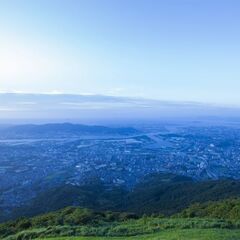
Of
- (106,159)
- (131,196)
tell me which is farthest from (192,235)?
(106,159)

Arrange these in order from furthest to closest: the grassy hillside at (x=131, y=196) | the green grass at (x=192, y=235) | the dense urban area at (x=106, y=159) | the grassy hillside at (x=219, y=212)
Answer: the dense urban area at (x=106, y=159) → the grassy hillside at (x=131, y=196) → the grassy hillside at (x=219, y=212) → the green grass at (x=192, y=235)

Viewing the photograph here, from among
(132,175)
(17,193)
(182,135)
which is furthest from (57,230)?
(182,135)

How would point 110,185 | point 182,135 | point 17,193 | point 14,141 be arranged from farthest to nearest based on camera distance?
1. point 182,135
2. point 14,141
3. point 110,185
4. point 17,193

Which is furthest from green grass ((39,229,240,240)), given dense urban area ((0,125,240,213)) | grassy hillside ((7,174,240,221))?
dense urban area ((0,125,240,213))

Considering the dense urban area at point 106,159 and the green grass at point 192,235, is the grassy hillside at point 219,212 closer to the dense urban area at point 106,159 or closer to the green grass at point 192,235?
the green grass at point 192,235

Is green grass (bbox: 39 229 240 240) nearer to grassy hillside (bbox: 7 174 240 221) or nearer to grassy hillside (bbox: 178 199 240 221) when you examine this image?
grassy hillside (bbox: 178 199 240 221)

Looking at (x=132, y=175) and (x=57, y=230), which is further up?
(x=57, y=230)

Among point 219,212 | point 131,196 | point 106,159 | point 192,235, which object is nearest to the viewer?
point 192,235

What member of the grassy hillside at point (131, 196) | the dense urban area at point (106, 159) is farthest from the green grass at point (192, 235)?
the dense urban area at point (106, 159)

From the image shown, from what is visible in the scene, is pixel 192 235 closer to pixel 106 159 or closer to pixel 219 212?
pixel 219 212

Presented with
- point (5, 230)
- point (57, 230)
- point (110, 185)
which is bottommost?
point (110, 185)

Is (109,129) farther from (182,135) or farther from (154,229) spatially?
(154,229)
